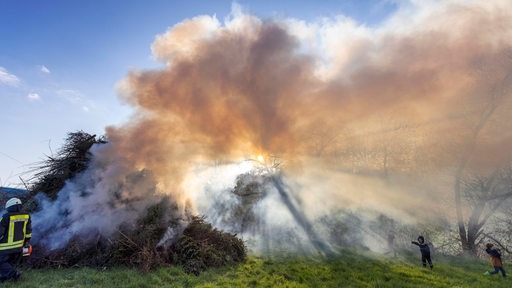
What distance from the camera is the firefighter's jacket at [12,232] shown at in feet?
27.8

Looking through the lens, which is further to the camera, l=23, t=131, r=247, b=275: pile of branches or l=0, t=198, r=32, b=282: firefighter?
l=23, t=131, r=247, b=275: pile of branches

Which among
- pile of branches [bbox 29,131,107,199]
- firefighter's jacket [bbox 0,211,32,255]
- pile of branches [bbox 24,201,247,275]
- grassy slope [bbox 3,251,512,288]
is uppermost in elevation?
pile of branches [bbox 29,131,107,199]

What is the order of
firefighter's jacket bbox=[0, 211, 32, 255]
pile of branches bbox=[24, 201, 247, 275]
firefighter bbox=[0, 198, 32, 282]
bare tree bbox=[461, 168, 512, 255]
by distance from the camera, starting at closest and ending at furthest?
firefighter bbox=[0, 198, 32, 282]
firefighter's jacket bbox=[0, 211, 32, 255]
pile of branches bbox=[24, 201, 247, 275]
bare tree bbox=[461, 168, 512, 255]

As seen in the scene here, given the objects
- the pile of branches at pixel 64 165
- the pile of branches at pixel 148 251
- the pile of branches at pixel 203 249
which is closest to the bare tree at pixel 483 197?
the pile of branches at pixel 203 249

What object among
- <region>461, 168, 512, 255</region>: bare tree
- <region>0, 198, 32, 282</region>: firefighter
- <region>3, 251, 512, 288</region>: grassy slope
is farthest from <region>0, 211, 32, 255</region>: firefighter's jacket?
<region>461, 168, 512, 255</region>: bare tree

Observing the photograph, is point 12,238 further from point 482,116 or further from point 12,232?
point 482,116

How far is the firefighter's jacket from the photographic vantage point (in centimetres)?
846

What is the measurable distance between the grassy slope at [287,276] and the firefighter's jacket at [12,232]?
1.05 meters

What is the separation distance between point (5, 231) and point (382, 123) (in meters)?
23.0

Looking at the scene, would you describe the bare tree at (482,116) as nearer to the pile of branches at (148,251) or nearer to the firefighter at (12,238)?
the pile of branches at (148,251)

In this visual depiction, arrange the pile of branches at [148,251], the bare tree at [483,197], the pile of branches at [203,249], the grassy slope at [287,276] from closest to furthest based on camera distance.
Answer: the grassy slope at [287,276], the pile of branches at [148,251], the pile of branches at [203,249], the bare tree at [483,197]

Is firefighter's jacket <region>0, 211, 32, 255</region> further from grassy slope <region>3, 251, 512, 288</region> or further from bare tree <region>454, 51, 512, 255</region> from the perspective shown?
bare tree <region>454, 51, 512, 255</region>

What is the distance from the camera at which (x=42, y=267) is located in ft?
33.3

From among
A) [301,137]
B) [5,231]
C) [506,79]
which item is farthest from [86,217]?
[506,79]
